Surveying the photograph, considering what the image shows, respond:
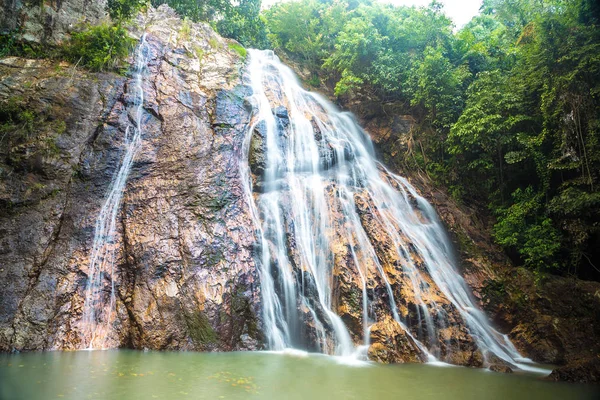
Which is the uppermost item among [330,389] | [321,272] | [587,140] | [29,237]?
[587,140]

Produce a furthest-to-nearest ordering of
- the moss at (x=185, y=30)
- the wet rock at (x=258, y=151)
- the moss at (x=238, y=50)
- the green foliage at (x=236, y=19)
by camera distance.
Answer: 1. the green foliage at (x=236, y=19)
2. the moss at (x=238, y=50)
3. the moss at (x=185, y=30)
4. the wet rock at (x=258, y=151)

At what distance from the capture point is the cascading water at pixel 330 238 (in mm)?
8391

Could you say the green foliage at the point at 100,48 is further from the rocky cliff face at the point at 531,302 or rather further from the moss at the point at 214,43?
the rocky cliff face at the point at 531,302

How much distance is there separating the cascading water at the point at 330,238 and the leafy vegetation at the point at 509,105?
2411 mm

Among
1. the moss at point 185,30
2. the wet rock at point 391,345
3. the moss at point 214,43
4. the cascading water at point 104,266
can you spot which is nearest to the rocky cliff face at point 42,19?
the moss at point 185,30

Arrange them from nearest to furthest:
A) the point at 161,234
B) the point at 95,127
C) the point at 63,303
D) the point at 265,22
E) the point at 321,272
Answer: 1. the point at 63,303
2. the point at 161,234
3. the point at 321,272
4. the point at 95,127
5. the point at 265,22

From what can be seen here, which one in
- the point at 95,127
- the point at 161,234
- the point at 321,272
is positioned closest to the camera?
the point at 161,234

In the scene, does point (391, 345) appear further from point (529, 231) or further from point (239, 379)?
point (529, 231)

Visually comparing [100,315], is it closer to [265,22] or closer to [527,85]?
[527,85]

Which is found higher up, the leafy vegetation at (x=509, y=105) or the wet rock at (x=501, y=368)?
the leafy vegetation at (x=509, y=105)

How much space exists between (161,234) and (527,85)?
41.5 ft

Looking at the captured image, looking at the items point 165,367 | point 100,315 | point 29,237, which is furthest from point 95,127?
point 165,367

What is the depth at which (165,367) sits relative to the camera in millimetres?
5836

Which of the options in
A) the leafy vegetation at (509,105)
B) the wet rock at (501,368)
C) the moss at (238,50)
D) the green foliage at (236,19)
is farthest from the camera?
the green foliage at (236,19)
